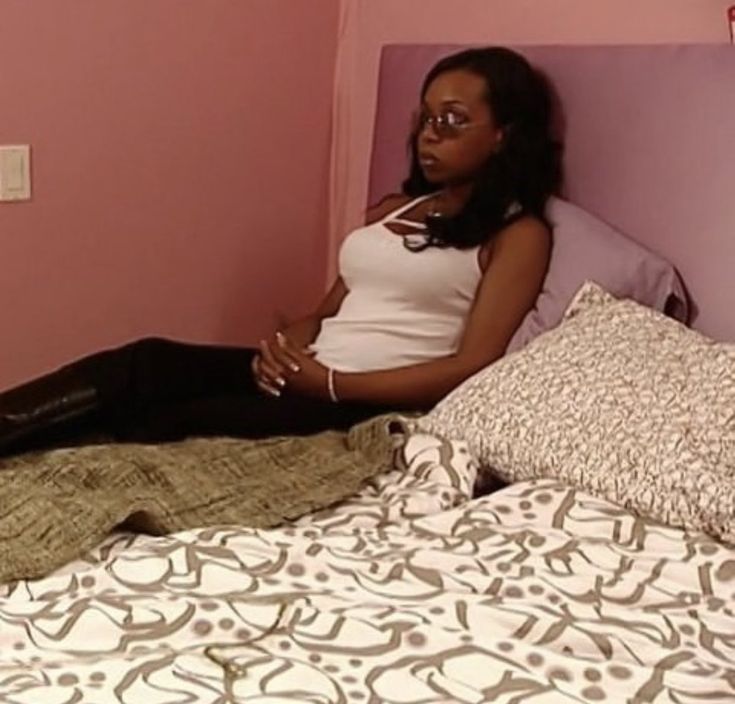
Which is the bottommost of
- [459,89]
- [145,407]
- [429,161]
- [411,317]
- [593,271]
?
[145,407]

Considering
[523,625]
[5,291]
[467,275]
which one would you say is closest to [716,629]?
[523,625]

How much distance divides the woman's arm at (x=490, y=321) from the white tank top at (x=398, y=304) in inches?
2.8

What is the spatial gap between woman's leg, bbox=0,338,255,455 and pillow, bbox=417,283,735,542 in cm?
50

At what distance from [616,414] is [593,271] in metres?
0.37

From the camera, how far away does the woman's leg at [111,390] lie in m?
2.01

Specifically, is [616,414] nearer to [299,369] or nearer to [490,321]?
[490,321]

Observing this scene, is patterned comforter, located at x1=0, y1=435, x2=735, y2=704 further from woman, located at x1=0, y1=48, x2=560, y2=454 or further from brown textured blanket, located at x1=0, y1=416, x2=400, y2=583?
woman, located at x1=0, y1=48, x2=560, y2=454

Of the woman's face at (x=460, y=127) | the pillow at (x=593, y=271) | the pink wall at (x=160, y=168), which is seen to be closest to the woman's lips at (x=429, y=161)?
the woman's face at (x=460, y=127)

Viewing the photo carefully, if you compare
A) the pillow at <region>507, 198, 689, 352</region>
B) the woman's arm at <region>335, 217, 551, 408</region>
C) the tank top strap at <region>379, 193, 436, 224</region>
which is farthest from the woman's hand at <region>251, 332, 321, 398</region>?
the pillow at <region>507, 198, 689, 352</region>

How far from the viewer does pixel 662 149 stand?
2.06 metres

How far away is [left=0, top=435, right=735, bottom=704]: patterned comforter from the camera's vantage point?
1.26m

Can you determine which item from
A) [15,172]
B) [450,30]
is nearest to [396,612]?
[15,172]

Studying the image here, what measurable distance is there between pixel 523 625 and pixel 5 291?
1410 mm

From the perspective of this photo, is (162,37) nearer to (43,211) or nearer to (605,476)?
(43,211)
